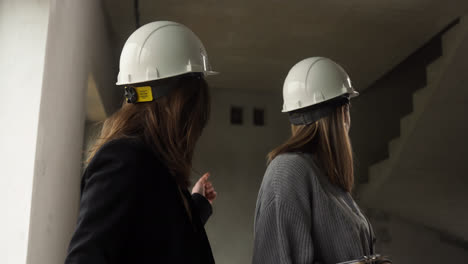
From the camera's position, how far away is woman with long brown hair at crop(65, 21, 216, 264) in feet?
3.66

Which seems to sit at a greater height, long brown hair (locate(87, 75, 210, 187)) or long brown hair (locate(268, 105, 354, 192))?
long brown hair (locate(87, 75, 210, 187))

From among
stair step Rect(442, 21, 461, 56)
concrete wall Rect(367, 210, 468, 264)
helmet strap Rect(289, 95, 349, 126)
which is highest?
stair step Rect(442, 21, 461, 56)

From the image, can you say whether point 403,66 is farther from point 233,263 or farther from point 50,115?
point 50,115

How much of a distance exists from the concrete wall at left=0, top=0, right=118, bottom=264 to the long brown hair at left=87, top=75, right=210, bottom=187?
0.67m

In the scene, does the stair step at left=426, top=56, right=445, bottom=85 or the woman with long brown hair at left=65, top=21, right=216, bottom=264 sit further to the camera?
the stair step at left=426, top=56, right=445, bottom=85

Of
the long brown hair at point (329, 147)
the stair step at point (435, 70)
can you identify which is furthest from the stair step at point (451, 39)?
the long brown hair at point (329, 147)

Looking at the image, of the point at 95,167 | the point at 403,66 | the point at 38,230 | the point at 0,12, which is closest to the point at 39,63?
the point at 0,12

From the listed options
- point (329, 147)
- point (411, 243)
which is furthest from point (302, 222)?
point (411, 243)

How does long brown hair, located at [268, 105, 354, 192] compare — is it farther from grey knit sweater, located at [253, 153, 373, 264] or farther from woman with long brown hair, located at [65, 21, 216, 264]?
woman with long brown hair, located at [65, 21, 216, 264]

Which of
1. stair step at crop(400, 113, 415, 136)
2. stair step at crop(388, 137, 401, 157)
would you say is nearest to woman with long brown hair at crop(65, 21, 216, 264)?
stair step at crop(400, 113, 415, 136)

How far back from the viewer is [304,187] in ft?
6.29

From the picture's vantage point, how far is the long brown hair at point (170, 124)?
1.27m

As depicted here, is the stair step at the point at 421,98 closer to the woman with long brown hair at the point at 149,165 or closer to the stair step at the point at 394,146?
the stair step at the point at 394,146

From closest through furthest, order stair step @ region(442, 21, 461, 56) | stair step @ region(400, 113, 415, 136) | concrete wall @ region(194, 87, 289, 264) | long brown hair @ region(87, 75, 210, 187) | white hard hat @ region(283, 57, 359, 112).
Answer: long brown hair @ region(87, 75, 210, 187), white hard hat @ region(283, 57, 359, 112), stair step @ region(442, 21, 461, 56), stair step @ region(400, 113, 415, 136), concrete wall @ region(194, 87, 289, 264)
